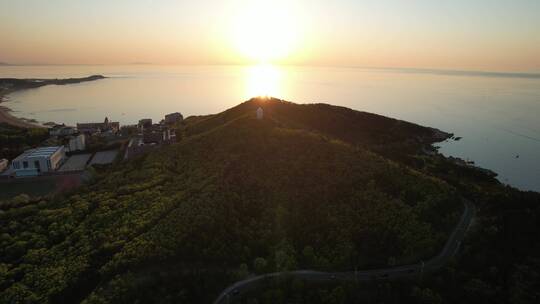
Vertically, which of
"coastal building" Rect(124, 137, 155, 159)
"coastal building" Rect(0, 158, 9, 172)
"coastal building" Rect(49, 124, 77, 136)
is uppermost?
"coastal building" Rect(124, 137, 155, 159)

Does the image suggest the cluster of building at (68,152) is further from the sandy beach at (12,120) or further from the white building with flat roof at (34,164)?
the sandy beach at (12,120)

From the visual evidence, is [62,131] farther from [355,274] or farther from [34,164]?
[355,274]

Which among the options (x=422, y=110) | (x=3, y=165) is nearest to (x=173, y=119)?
(x=3, y=165)

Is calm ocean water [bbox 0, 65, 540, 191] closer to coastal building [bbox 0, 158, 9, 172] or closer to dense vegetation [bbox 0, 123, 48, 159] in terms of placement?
dense vegetation [bbox 0, 123, 48, 159]

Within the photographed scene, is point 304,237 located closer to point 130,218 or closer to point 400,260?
point 400,260

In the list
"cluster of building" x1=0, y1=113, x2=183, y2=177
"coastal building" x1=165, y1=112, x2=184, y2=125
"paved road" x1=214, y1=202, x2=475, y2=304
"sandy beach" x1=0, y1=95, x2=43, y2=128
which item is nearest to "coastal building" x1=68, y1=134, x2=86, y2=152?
"cluster of building" x1=0, y1=113, x2=183, y2=177
